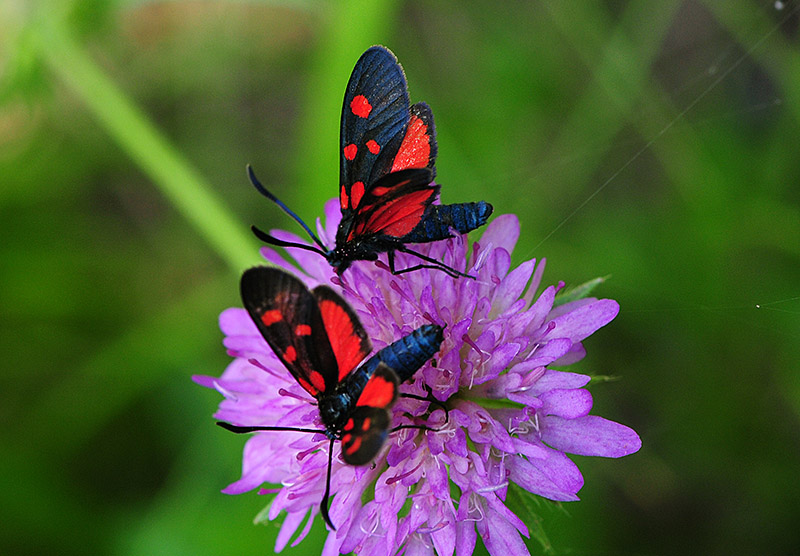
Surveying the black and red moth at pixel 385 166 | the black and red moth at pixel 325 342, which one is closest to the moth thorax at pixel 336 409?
the black and red moth at pixel 325 342

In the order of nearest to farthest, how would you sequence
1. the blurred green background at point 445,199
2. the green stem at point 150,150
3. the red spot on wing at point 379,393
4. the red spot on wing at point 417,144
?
the red spot on wing at point 379,393
the red spot on wing at point 417,144
the blurred green background at point 445,199
the green stem at point 150,150

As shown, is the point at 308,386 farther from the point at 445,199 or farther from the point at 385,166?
the point at 445,199

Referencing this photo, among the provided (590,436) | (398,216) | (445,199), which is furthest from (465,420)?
(445,199)

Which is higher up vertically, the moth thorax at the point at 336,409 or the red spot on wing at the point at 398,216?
the red spot on wing at the point at 398,216

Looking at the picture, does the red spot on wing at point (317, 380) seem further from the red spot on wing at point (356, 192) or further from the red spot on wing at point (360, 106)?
the red spot on wing at point (360, 106)

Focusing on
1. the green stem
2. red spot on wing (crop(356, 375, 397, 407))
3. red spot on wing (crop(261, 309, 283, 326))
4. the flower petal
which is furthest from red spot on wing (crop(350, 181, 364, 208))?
the green stem

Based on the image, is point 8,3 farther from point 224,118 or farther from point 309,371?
point 309,371
